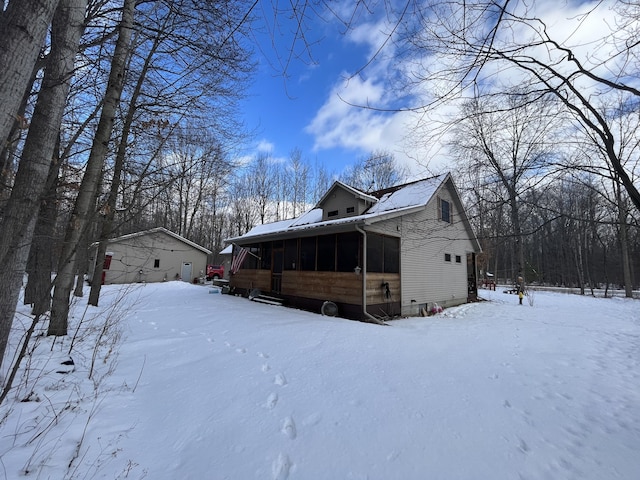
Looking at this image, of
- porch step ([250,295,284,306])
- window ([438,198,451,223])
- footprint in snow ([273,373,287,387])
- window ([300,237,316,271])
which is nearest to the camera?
footprint in snow ([273,373,287,387])

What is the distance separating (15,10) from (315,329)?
21.4 ft

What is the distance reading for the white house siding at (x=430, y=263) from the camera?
10445 mm

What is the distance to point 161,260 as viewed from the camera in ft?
74.6

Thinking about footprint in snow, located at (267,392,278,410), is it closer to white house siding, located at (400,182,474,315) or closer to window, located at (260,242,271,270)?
white house siding, located at (400,182,474,315)

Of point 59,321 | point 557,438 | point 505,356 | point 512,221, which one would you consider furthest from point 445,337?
point 59,321

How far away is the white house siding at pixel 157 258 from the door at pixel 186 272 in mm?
116

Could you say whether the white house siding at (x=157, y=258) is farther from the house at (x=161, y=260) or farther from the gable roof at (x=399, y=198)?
the gable roof at (x=399, y=198)

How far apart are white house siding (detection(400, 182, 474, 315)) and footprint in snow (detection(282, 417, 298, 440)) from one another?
7401mm

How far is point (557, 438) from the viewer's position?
2.74 metres

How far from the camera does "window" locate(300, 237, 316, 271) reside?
34.4 feet

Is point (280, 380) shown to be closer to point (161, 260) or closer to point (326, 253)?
point (326, 253)

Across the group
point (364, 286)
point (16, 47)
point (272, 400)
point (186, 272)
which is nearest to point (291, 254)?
point (364, 286)

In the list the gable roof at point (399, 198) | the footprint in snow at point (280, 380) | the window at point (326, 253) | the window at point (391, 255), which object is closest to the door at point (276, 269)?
the gable roof at point (399, 198)

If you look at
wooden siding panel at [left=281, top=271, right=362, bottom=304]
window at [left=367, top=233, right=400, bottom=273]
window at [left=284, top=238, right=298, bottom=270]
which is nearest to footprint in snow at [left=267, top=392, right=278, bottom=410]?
wooden siding panel at [left=281, top=271, right=362, bottom=304]
